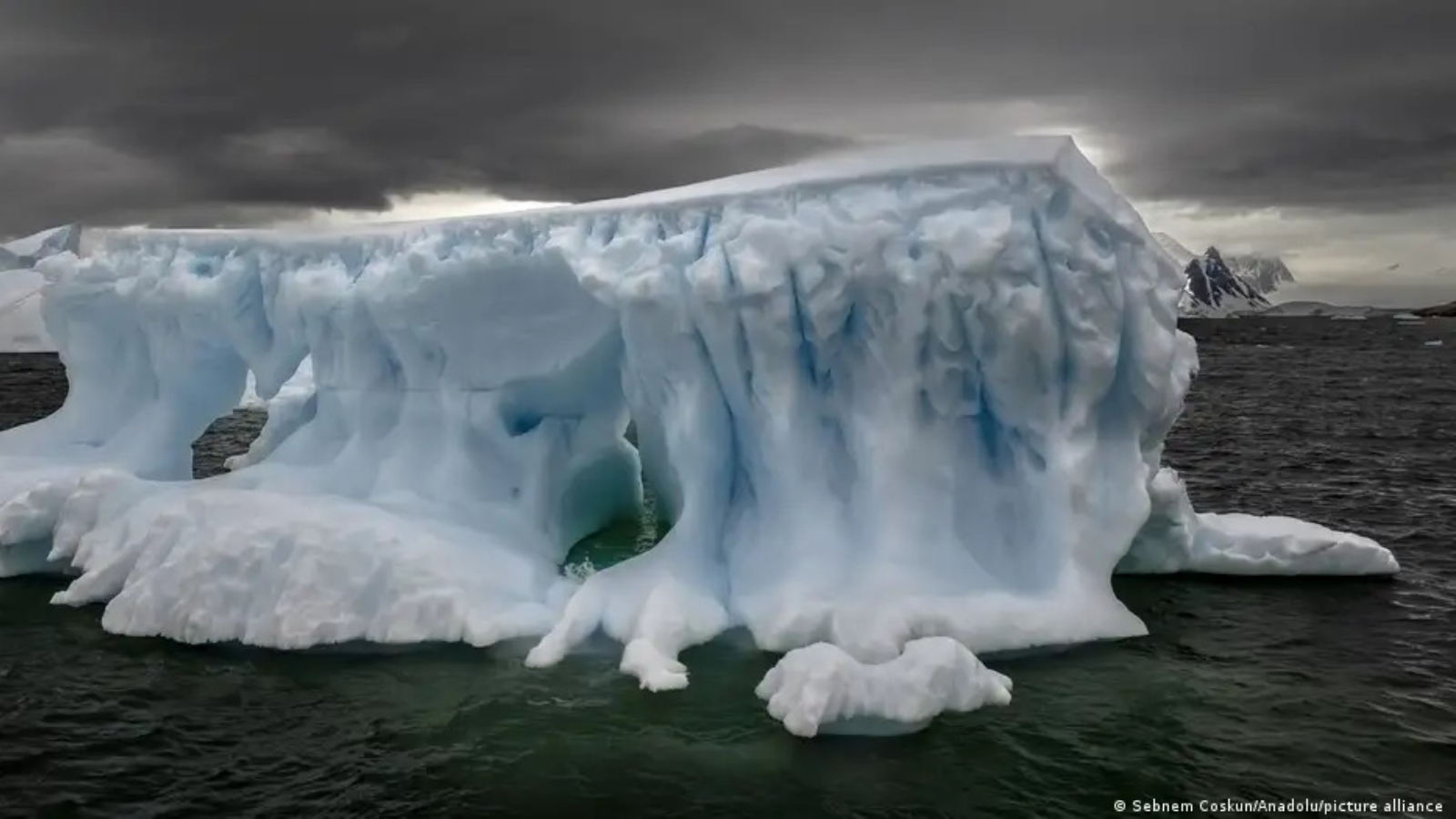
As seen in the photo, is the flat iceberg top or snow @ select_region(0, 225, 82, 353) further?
snow @ select_region(0, 225, 82, 353)

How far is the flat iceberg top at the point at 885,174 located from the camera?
40.8 ft

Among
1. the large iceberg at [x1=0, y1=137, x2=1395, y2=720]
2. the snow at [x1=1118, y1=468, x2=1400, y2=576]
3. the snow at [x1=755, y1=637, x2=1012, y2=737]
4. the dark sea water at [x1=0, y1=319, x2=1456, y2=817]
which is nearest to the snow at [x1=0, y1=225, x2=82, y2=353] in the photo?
the large iceberg at [x1=0, y1=137, x2=1395, y2=720]

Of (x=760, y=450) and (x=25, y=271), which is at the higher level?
(x=25, y=271)

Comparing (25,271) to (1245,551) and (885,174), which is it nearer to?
(885,174)

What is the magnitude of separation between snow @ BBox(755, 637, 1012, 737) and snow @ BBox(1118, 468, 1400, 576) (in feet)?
17.0

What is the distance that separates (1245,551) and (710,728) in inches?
330

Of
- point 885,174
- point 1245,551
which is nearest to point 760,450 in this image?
point 885,174

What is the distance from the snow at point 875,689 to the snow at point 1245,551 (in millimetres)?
5183

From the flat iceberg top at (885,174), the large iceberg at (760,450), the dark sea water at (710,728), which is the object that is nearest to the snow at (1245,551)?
the large iceberg at (760,450)

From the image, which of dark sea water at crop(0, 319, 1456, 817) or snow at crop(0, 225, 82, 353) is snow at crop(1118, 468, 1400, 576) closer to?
dark sea water at crop(0, 319, 1456, 817)

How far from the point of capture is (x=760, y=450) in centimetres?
1303

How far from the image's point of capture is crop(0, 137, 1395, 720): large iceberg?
11977 millimetres

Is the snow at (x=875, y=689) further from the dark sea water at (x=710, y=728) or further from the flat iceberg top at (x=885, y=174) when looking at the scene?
the flat iceberg top at (x=885, y=174)

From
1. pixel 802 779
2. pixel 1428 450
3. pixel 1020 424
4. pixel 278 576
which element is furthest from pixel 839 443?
pixel 1428 450
